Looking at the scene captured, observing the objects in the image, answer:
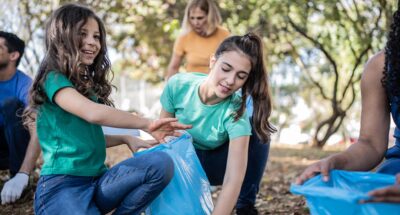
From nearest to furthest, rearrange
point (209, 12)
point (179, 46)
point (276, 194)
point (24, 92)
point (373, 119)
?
1. point (373, 119)
2. point (24, 92)
3. point (276, 194)
4. point (209, 12)
5. point (179, 46)

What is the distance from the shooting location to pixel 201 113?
2.64 m

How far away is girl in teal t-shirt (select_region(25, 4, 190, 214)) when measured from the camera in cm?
217

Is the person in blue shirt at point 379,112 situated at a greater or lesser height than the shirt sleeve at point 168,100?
greater

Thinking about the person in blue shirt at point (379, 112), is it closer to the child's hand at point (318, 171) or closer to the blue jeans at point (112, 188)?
the child's hand at point (318, 171)

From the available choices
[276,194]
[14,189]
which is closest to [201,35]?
[276,194]

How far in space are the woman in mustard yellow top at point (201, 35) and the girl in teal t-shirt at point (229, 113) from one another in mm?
1254

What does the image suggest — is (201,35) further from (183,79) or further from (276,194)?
(183,79)

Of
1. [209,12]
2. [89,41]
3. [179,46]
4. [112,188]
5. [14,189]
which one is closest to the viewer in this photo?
[112,188]

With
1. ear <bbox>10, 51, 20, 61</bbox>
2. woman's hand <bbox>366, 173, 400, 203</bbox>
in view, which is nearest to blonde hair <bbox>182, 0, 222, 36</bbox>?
ear <bbox>10, 51, 20, 61</bbox>

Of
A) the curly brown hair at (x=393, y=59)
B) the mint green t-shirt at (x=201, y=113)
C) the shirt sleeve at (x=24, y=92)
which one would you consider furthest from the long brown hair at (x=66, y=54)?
the curly brown hair at (x=393, y=59)

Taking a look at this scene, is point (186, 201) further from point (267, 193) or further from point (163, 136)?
point (267, 193)

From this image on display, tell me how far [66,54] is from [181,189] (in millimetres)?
738

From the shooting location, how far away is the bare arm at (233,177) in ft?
7.71

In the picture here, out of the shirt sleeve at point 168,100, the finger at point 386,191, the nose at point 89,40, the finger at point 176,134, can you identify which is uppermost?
the nose at point 89,40
